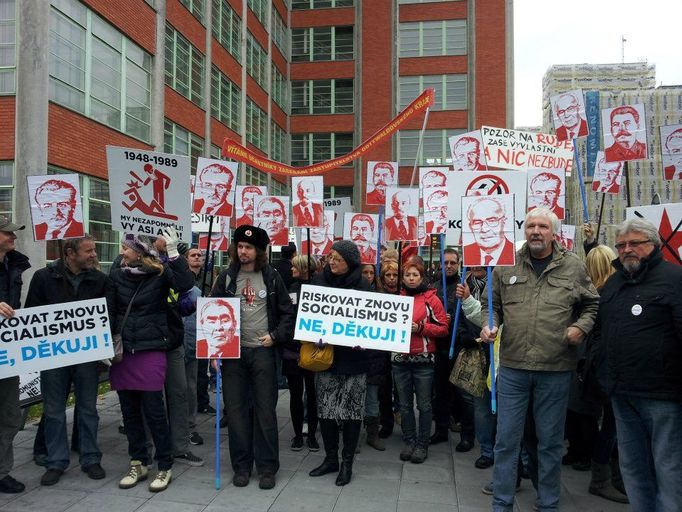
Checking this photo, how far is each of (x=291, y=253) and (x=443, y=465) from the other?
139 inches

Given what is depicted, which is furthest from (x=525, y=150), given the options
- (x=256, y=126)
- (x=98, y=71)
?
(x=256, y=126)

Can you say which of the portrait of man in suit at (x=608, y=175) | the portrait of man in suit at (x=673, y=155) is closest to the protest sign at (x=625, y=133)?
the portrait of man in suit at (x=673, y=155)

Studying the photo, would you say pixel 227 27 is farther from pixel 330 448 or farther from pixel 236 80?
pixel 330 448

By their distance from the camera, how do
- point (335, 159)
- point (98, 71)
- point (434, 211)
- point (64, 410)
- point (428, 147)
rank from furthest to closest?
1. point (428, 147)
2. point (98, 71)
3. point (335, 159)
4. point (434, 211)
5. point (64, 410)

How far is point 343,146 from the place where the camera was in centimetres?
3409

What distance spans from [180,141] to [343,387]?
16.5 meters

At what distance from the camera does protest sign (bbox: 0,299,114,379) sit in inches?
183

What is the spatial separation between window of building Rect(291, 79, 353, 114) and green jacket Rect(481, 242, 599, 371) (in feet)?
102

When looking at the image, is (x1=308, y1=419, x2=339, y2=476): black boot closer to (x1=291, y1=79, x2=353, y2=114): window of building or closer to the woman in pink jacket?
the woman in pink jacket

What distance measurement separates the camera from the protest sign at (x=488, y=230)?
4.43 m

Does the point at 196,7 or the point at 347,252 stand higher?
the point at 196,7

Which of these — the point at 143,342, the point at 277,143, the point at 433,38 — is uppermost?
the point at 433,38

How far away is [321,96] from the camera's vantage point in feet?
113

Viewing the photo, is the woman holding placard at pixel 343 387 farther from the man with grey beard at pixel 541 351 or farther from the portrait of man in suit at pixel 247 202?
the portrait of man in suit at pixel 247 202
